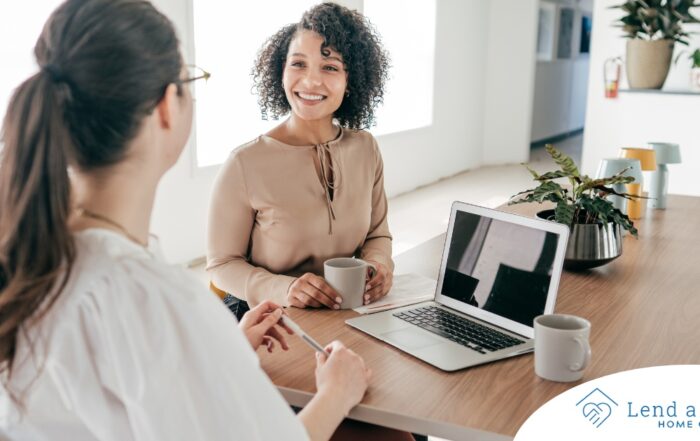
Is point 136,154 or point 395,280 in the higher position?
point 136,154

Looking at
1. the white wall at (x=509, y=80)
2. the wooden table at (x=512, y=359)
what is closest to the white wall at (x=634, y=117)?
the white wall at (x=509, y=80)

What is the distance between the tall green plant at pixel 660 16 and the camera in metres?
4.97

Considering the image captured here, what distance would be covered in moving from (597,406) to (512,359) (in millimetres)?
161

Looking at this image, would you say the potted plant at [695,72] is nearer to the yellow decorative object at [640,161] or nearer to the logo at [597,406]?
the yellow decorative object at [640,161]

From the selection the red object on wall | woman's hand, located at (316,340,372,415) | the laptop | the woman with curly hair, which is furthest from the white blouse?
the red object on wall

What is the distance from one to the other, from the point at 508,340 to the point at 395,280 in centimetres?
44

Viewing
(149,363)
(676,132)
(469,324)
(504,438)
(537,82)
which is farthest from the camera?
(537,82)

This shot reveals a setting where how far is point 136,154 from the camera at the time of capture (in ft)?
2.97

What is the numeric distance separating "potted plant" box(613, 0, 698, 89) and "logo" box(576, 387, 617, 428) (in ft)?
14.4

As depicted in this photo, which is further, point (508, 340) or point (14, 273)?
point (508, 340)

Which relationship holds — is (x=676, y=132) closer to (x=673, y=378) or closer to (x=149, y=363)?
(x=673, y=378)

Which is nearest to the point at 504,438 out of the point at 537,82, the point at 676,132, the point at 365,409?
the point at 365,409

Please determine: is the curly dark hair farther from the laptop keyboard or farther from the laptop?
the laptop keyboard

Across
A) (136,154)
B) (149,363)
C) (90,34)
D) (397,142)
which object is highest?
(90,34)
